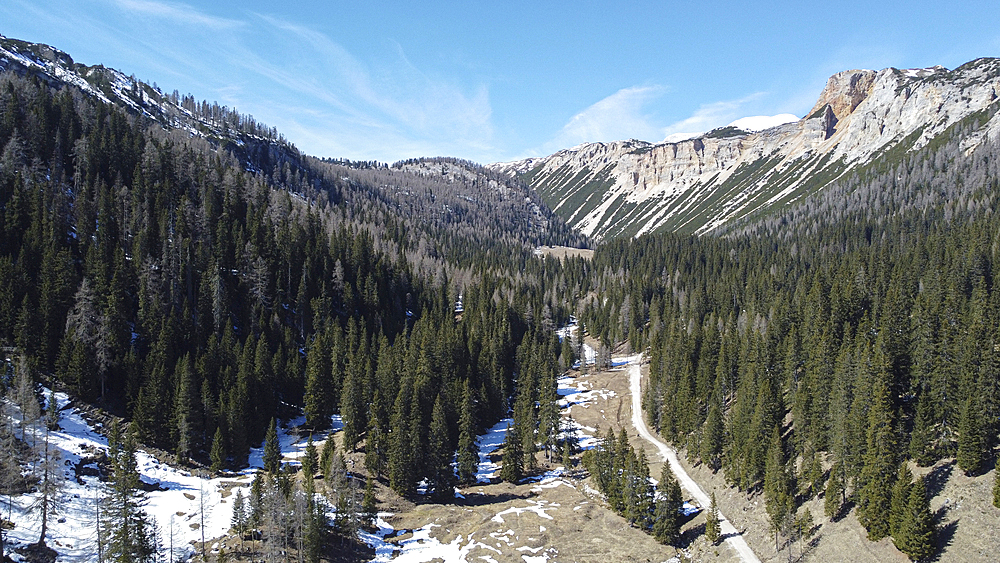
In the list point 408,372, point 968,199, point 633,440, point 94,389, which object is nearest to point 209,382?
point 94,389

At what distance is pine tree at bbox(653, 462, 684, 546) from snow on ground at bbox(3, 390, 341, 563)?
4383 cm

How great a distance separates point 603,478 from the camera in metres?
71.0

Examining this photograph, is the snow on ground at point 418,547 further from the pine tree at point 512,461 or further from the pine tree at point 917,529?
the pine tree at point 917,529

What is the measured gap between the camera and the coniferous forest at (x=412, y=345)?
190 ft

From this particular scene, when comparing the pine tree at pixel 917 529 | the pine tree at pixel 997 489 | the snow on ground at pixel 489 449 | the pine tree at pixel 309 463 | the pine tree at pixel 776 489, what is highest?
the pine tree at pixel 997 489

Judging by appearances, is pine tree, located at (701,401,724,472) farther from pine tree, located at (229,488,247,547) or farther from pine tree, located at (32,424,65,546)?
pine tree, located at (32,424,65,546)

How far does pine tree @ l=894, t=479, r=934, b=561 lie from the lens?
40.8 m

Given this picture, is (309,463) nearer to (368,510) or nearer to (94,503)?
(368,510)

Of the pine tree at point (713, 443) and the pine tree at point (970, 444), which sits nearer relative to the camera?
the pine tree at point (970, 444)

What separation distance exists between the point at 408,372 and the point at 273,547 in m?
40.2

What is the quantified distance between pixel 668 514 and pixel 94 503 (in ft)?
190

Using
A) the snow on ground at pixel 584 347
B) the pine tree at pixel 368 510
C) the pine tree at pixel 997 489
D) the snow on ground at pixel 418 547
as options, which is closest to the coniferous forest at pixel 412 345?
the pine tree at pixel 997 489

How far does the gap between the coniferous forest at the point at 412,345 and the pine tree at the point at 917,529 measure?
19 centimetres

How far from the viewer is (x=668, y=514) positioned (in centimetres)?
5856
